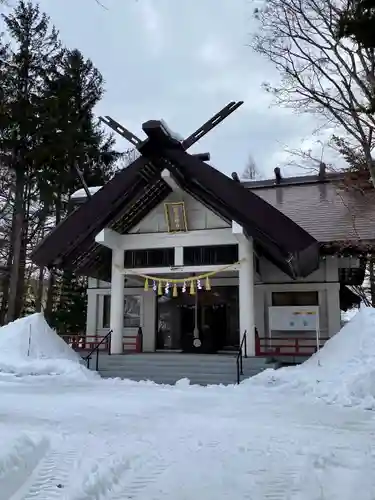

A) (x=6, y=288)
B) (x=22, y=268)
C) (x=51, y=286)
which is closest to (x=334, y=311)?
(x=51, y=286)

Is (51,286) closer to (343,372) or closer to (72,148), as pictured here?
(72,148)

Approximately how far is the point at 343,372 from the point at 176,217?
668 centimetres

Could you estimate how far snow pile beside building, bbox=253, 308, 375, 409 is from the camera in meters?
8.25

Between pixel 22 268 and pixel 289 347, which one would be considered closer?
pixel 289 347

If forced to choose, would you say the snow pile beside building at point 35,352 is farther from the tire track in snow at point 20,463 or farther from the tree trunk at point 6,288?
the tree trunk at point 6,288

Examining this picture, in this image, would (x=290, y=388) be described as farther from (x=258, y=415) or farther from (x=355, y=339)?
(x=258, y=415)

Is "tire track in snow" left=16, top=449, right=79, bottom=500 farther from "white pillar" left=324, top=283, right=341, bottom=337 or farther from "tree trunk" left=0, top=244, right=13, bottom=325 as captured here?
"tree trunk" left=0, top=244, right=13, bottom=325

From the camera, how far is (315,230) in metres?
14.7

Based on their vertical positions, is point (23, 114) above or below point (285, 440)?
above

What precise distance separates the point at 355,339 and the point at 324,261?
5291mm

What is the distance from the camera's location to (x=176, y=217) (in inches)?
539

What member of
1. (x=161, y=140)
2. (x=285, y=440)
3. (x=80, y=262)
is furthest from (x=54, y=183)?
(x=285, y=440)

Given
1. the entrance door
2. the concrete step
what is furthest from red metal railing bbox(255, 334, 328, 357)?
the entrance door

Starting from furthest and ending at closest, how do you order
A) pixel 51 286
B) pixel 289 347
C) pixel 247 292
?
pixel 51 286, pixel 289 347, pixel 247 292
